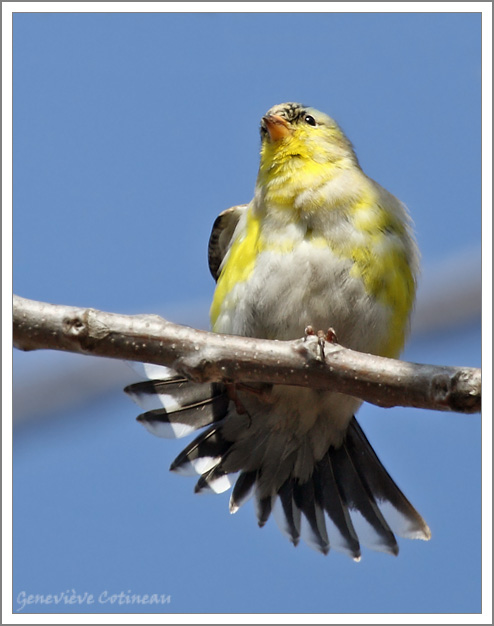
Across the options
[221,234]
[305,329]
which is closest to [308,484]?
[305,329]

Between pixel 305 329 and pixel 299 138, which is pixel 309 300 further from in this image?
pixel 299 138

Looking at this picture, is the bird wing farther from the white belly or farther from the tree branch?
the tree branch

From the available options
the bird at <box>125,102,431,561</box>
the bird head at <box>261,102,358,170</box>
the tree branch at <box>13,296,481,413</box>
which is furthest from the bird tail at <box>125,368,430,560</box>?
the bird head at <box>261,102,358,170</box>

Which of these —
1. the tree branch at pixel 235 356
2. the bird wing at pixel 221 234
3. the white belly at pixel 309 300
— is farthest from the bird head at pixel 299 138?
the tree branch at pixel 235 356

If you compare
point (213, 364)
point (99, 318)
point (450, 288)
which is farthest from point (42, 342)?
point (450, 288)

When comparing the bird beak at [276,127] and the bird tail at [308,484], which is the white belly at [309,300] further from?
the bird beak at [276,127]

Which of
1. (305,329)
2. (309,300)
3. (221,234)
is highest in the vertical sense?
(221,234)
